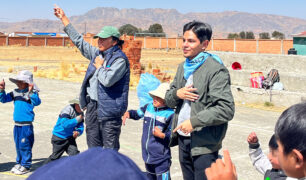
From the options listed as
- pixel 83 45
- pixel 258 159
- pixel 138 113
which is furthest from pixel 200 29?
pixel 83 45

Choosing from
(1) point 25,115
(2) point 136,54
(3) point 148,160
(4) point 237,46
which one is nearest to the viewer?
(3) point 148,160

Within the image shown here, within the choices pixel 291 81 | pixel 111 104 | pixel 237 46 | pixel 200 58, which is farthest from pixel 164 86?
pixel 237 46

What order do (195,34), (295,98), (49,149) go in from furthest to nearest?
(295,98)
(49,149)
(195,34)

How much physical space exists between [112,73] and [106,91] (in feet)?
0.74

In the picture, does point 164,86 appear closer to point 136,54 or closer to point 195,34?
point 195,34

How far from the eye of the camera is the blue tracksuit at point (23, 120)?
5492 mm

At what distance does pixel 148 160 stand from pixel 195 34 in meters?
1.52

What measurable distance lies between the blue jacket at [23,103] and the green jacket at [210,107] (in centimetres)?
257

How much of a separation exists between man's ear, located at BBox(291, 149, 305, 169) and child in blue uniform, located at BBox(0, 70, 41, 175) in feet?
13.9

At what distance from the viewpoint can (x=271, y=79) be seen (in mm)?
12203

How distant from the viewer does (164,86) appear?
4648 mm

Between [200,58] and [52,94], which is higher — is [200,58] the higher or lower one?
the higher one

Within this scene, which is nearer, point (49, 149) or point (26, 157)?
point (26, 157)

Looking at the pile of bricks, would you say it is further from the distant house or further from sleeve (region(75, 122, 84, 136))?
sleeve (region(75, 122, 84, 136))
